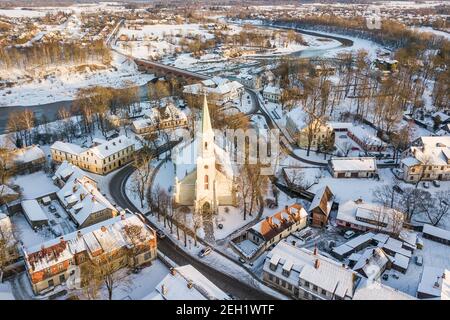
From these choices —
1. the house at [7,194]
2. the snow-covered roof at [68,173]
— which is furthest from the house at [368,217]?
the house at [7,194]

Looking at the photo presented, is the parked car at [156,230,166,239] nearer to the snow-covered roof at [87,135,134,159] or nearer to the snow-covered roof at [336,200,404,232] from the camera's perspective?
the snow-covered roof at [87,135,134,159]

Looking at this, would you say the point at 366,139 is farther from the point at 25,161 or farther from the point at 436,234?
the point at 25,161

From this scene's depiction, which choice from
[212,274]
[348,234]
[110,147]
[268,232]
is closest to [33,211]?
[110,147]

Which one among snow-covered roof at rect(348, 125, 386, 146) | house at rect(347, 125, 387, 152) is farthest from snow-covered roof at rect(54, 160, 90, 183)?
snow-covered roof at rect(348, 125, 386, 146)

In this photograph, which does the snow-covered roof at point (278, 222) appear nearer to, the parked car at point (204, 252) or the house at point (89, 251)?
the parked car at point (204, 252)
